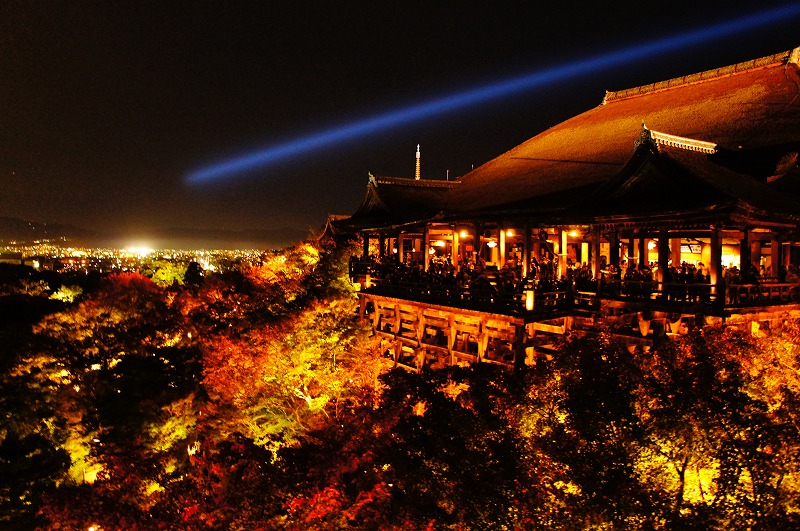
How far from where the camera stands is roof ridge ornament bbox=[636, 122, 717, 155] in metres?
14.8

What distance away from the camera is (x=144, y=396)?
24.9 meters

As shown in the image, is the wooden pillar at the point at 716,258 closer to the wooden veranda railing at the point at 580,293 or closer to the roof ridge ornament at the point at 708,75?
the wooden veranda railing at the point at 580,293

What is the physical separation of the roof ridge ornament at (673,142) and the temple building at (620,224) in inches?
2.1

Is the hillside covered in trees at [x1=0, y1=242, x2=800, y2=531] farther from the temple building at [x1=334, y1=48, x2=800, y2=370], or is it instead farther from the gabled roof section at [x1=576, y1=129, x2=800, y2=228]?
the gabled roof section at [x1=576, y1=129, x2=800, y2=228]

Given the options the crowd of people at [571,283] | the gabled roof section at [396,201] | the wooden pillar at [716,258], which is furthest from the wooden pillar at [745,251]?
the gabled roof section at [396,201]

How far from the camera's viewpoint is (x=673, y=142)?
16219mm

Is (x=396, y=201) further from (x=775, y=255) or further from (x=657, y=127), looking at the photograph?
(x=775, y=255)

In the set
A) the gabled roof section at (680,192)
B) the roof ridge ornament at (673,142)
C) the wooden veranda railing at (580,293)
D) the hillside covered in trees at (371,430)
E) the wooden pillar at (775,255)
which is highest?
the roof ridge ornament at (673,142)

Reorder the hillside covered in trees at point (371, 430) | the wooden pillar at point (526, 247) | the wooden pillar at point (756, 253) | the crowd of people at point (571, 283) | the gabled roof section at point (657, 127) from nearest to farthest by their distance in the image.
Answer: the hillside covered in trees at point (371, 430), the crowd of people at point (571, 283), the wooden pillar at point (526, 247), the gabled roof section at point (657, 127), the wooden pillar at point (756, 253)

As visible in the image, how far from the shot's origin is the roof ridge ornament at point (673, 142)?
→ 14758mm

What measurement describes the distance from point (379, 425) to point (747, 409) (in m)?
7.98

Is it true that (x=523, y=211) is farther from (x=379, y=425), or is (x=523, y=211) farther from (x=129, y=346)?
(x=129, y=346)

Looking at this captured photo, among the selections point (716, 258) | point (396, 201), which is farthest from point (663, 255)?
point (396, 201)

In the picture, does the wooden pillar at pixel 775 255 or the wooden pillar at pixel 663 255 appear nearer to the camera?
the wooden pillar at pixel 663 255
